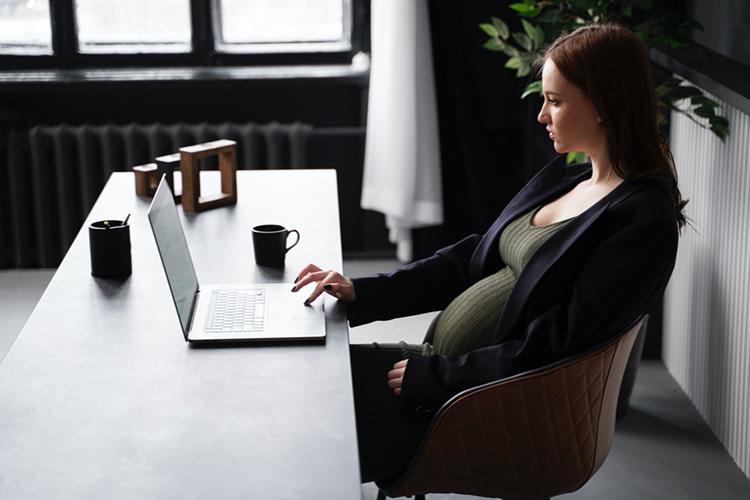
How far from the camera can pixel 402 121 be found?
3.48 m

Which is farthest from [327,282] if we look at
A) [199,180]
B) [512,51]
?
A: [512,51]

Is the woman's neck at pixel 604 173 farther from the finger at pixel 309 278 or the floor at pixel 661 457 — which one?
the floor at pixel 661 457

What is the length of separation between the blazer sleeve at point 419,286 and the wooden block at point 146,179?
0.89 meters

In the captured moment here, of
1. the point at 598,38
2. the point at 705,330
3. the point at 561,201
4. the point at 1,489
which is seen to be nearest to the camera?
the point at 1,489

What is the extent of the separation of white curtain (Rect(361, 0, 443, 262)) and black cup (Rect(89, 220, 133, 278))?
75.6 inches

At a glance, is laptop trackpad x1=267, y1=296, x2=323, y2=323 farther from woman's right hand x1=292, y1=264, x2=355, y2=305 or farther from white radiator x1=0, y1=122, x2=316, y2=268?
white radiator x1=0, y1=122, x2=316, y2=268

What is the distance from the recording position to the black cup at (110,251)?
1692 mm

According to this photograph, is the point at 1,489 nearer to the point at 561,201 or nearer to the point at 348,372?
the point at 348,372

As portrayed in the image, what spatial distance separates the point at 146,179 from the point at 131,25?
1797 millimetres

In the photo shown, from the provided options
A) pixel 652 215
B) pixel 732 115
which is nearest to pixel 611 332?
pixel 652 215

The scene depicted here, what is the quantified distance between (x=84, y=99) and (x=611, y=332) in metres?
3.20

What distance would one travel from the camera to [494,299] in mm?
1627

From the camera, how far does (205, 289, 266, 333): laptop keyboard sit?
1.45m

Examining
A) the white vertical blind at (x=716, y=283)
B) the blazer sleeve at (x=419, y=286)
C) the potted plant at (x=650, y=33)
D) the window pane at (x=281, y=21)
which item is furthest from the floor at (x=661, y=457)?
the window pane at (x=281, y=21)
